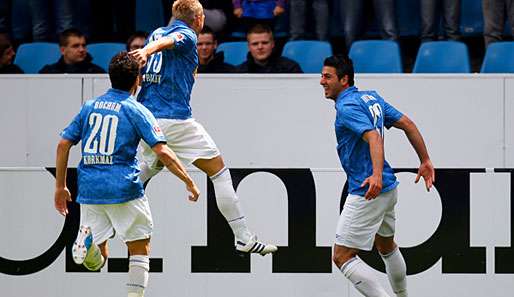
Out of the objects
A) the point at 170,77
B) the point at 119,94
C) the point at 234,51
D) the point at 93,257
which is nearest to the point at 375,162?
the point at 170,77

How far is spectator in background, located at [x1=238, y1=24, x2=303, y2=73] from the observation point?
11.4m

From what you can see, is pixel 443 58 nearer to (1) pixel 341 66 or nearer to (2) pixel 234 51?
(2) pixel 234 51

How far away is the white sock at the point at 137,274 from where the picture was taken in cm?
859

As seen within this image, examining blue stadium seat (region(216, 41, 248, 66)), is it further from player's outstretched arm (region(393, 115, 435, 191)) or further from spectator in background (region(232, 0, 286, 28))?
player's outstretched arm (region(393, 115, 435, 191))

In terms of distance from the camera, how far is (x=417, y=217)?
1033 centimetres

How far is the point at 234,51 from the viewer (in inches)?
485

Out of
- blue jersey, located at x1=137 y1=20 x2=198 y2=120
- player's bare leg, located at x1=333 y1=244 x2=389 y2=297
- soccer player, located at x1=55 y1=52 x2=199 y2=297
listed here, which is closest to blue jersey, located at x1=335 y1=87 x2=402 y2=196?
player's bare leg, located at x1=333 y1=244 x2=389 y2=297

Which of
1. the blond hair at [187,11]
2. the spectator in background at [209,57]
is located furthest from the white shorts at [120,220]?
the spectator in background at [209,57]

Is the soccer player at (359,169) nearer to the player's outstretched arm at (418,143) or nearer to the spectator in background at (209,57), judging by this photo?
the player's outstretched arm at (418,143)

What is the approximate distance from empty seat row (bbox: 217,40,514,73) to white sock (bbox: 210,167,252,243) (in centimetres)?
306

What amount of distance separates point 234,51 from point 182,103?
11.3ft

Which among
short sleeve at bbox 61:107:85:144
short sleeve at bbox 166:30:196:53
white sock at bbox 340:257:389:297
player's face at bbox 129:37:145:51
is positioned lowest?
white sock at bbox 340:257:389:297

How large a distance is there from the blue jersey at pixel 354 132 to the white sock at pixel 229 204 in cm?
84

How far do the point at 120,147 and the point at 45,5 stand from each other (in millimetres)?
5208
